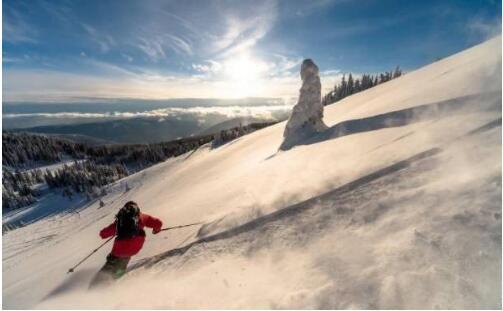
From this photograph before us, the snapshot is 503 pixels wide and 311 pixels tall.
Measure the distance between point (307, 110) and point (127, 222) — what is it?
19.9m

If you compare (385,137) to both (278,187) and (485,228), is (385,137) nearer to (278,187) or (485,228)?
(278,187)

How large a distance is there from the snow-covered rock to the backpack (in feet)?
54.6

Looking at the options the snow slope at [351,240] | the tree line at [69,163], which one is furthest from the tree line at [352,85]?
the snow slope at [351,240]

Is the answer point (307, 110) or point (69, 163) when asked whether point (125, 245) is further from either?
point (69, 163)

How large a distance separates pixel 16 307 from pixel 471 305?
507 inches

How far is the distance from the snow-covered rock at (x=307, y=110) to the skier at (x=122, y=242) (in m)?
16.7

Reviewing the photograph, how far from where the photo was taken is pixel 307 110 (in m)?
25.0

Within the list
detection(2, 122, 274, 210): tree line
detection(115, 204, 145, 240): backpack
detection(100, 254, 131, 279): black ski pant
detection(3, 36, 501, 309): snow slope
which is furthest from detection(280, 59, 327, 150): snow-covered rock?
detection(2, 122, 274, 210): tree line

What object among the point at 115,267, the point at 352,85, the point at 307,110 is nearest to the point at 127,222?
the point at 115,267

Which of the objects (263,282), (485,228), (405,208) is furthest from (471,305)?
(263,282)

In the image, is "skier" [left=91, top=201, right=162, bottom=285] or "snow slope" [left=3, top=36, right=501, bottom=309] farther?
"skier" [left=91, top=201, right=162, bottom=285]

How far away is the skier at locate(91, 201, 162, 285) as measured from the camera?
810 centimetres

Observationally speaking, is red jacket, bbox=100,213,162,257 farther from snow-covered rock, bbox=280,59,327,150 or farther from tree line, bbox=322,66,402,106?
tree line, bbox=322,66,402,106

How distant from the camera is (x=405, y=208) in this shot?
6230 millimetres
